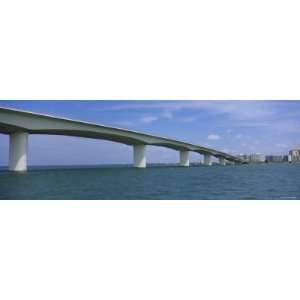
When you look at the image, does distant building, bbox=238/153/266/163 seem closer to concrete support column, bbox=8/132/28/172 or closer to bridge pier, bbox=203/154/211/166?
bridge pier, bbox=203/154/211/166

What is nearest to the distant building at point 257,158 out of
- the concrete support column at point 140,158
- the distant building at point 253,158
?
the distant building at point 253,158

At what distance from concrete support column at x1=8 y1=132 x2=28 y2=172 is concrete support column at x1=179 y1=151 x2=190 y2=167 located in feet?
18.7

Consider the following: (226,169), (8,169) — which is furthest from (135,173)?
(8,169)

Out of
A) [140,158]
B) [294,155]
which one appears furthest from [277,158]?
[140,158]

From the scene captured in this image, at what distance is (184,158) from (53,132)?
5178 mm

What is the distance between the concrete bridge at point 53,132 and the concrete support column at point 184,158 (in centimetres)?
33

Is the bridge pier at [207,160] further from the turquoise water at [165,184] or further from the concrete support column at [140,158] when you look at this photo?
the concrete support column at [140,158]

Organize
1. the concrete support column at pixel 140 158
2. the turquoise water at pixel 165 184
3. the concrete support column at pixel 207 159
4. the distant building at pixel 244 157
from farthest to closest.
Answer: the concrete support column at pixel 140 158
the concrete support column at pixel 207 159
the distant building at pixel 244 157
the turquoise water at pixel 165 184

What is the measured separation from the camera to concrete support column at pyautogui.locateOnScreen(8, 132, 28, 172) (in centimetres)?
1208

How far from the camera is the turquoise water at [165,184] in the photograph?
970 cm

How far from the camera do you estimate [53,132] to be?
521 inches

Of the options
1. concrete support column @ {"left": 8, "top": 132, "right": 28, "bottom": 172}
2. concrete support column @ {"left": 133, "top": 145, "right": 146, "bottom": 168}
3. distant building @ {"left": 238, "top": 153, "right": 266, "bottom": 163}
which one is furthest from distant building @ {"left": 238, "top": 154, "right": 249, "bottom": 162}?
concrete support column @ {"left": 8, "top": 132, "right": 28, "bottom": 172}

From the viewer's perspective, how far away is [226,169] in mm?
14422

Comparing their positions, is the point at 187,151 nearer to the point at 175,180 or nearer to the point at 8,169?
the point at 175,180
